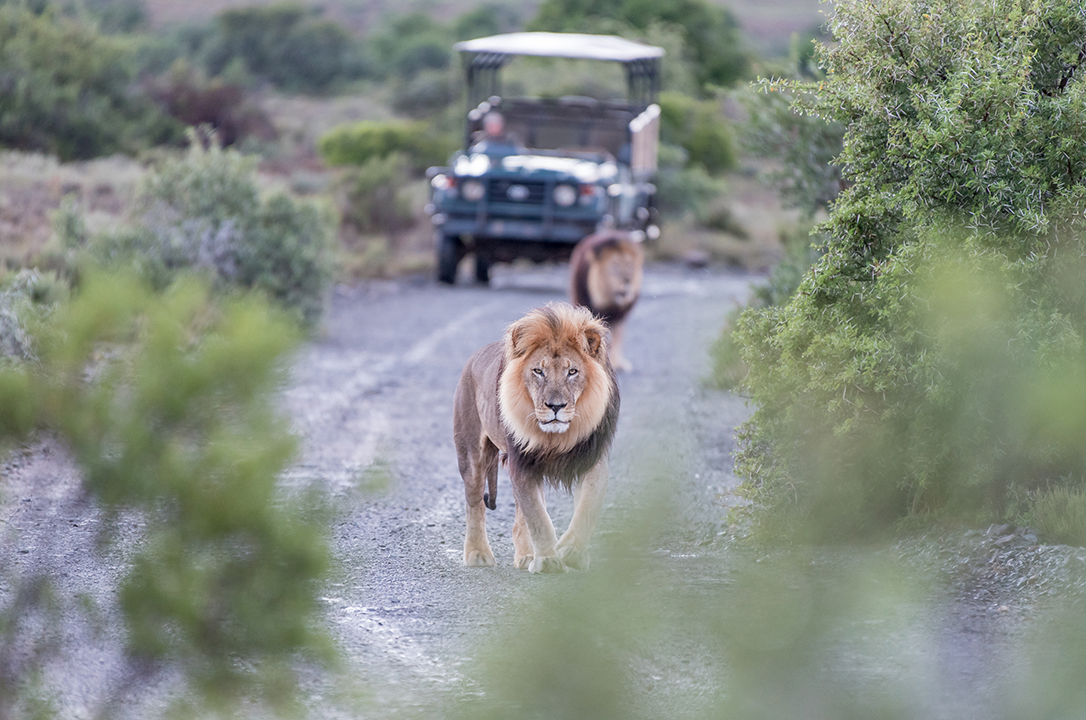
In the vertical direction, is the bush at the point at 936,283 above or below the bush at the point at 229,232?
above

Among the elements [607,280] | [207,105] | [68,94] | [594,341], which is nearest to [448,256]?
[607,280]

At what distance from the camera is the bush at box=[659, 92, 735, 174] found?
3447 centimetres

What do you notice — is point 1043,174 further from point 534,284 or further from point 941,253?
point 534,284

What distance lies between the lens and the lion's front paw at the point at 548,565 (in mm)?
5016

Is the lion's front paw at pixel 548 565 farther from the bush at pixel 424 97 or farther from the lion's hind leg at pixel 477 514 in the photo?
the bush at pixel 424 97

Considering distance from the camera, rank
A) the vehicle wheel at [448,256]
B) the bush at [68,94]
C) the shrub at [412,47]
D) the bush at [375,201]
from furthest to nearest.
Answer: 1. the shrub at [412,47]
2. the bush at [375,201]
3. the bush at [68,94]
4. the vehicle wheel at [448,256]

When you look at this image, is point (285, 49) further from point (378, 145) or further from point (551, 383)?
point (551, 383)

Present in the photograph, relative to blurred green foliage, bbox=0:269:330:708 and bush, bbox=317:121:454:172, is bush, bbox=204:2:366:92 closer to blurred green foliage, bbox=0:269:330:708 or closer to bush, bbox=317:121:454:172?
bush, bbox=317:121:454:172

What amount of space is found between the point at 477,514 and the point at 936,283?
6.60 ft

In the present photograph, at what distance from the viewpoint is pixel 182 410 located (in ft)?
10.3

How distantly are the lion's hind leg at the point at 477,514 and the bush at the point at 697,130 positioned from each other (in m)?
29.6

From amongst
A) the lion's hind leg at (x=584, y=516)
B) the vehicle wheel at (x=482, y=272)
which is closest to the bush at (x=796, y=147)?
the lion's hind leg at (x=584, y=516)

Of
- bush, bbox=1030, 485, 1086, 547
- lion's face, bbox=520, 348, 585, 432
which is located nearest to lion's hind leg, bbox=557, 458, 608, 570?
lion's face, bbox=520, 348, 585, 432

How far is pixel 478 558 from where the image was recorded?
547cm
